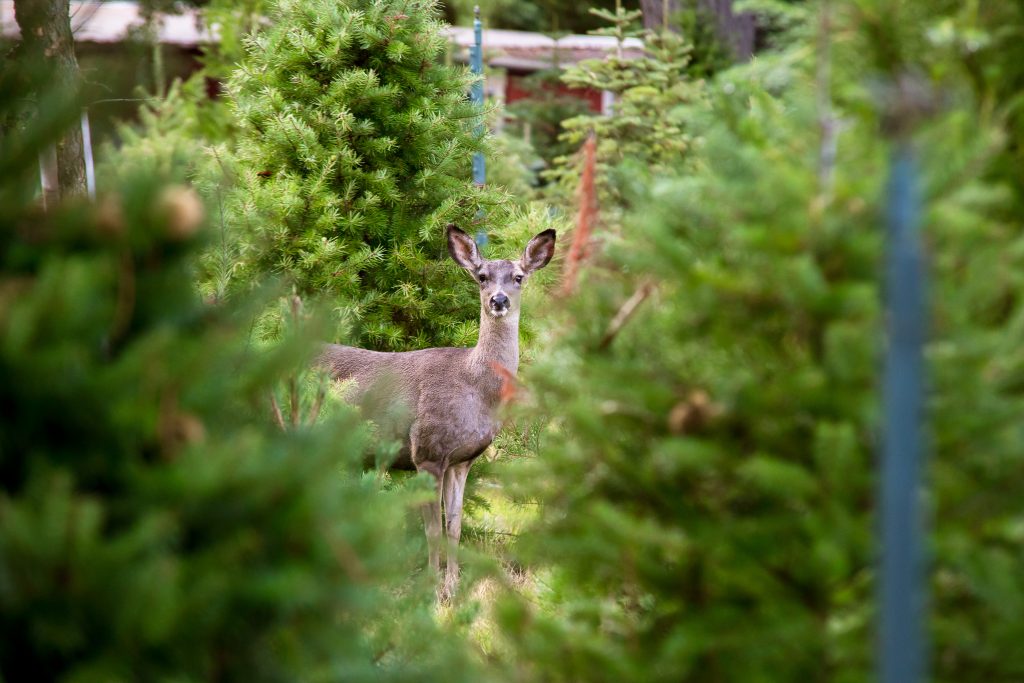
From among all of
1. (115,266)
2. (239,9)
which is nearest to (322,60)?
(115,266)

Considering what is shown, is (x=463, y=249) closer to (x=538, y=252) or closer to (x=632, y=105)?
(x=538, y=252)

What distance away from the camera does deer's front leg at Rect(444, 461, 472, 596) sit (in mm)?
7293

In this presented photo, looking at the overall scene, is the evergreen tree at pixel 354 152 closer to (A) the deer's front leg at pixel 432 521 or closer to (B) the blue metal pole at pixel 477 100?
(B) the blue metal pole at pixel 477 100

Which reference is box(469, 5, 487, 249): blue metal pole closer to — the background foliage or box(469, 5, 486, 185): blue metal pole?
box(469, 5, 486, 185): blue metal pole

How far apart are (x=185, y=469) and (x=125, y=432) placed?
0.15 meters

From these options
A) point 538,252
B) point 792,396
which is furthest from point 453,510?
point 792,396

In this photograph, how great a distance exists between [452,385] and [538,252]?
1038mm

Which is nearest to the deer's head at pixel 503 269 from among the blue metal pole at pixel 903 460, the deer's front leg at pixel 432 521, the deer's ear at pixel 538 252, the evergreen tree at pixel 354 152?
the deer's ear at pixel 538 252

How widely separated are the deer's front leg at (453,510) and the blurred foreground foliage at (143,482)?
15.3 feet

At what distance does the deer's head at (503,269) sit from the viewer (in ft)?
24.5

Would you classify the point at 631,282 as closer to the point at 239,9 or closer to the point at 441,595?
the point at 441,595

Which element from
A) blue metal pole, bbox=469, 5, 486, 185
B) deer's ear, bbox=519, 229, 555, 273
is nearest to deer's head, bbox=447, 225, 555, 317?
deer's ear, bbox=519, 229, 555, 273

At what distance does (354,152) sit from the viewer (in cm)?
720

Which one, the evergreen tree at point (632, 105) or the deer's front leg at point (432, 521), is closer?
the deer's front leg at point (432, 521)
